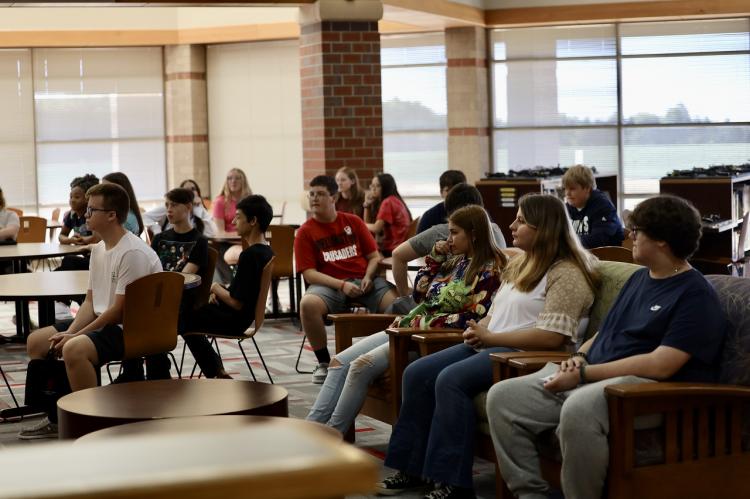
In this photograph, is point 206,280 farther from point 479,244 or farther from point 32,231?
point 32,231

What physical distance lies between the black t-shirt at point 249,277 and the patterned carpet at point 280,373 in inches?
24.1

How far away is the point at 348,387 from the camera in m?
4.95

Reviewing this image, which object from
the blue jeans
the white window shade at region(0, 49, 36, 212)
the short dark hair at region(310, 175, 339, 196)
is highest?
the white window shade at region(0, 49, 36, 212)

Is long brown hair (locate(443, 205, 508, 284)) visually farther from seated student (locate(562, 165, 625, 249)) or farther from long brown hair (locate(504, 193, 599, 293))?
seated student (locate(562, 165, 625, 249))

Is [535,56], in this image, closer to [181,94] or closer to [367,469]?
[181,94]

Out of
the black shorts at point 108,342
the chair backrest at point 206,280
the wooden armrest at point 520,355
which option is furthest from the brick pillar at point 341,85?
the wooden armrest at point 520,355

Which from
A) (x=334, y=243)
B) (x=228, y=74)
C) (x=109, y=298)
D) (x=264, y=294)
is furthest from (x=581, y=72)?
(x=109, y=298)

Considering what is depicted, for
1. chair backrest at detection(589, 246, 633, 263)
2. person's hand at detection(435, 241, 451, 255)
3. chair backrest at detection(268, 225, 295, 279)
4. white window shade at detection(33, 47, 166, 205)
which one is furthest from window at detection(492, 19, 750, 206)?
person's hand at detection(435, 241, 451, 255)

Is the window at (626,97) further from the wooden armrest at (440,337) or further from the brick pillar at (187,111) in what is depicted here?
the wooden armrest at (440,337)

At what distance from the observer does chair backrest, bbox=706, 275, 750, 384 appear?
145 inches

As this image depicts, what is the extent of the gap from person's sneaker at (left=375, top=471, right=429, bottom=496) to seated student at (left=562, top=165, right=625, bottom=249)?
3318mm

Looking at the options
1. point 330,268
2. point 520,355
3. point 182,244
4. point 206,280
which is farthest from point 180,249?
point 520,355

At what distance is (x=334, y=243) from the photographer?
284 inches

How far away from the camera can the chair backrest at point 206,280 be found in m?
6.84
